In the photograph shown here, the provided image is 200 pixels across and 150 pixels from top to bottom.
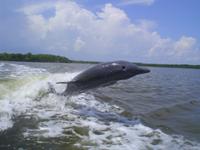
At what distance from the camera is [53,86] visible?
13.3m

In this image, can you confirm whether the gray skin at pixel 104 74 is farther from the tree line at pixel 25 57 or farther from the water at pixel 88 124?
the tree line at pixel 25 57

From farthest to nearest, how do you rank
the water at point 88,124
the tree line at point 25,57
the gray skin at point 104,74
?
the tree line at point 25,57
the gray skin at point 104,74
the water at point 88,124

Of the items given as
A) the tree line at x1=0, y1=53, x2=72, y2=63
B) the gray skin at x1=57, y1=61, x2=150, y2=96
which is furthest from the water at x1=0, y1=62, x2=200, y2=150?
the tree line at x1=0, y1=53, x2=72, y2=63

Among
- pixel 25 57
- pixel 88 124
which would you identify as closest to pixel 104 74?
pixel 88 124

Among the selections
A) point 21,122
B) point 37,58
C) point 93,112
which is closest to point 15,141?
point 21,122

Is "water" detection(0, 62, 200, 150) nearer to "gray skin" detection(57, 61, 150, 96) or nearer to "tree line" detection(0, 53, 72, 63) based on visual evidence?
"gray skin" detection(57, 61, 150, 96)

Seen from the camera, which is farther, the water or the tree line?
the tree line

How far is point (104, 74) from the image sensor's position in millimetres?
9125

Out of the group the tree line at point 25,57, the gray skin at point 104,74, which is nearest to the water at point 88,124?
the gray skin at point 104,74

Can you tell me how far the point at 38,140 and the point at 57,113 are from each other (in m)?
2.96

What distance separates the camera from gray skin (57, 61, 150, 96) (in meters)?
9.01

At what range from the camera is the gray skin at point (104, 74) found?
9008 mm

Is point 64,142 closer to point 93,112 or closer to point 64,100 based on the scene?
point 93,112

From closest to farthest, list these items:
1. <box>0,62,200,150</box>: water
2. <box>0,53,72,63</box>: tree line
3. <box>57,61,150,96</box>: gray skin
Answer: <box>0,62,200,150</box>: water < <box>57,61,150,96</box>: gray skin < <box>0,53,72,63</box>: tree line
